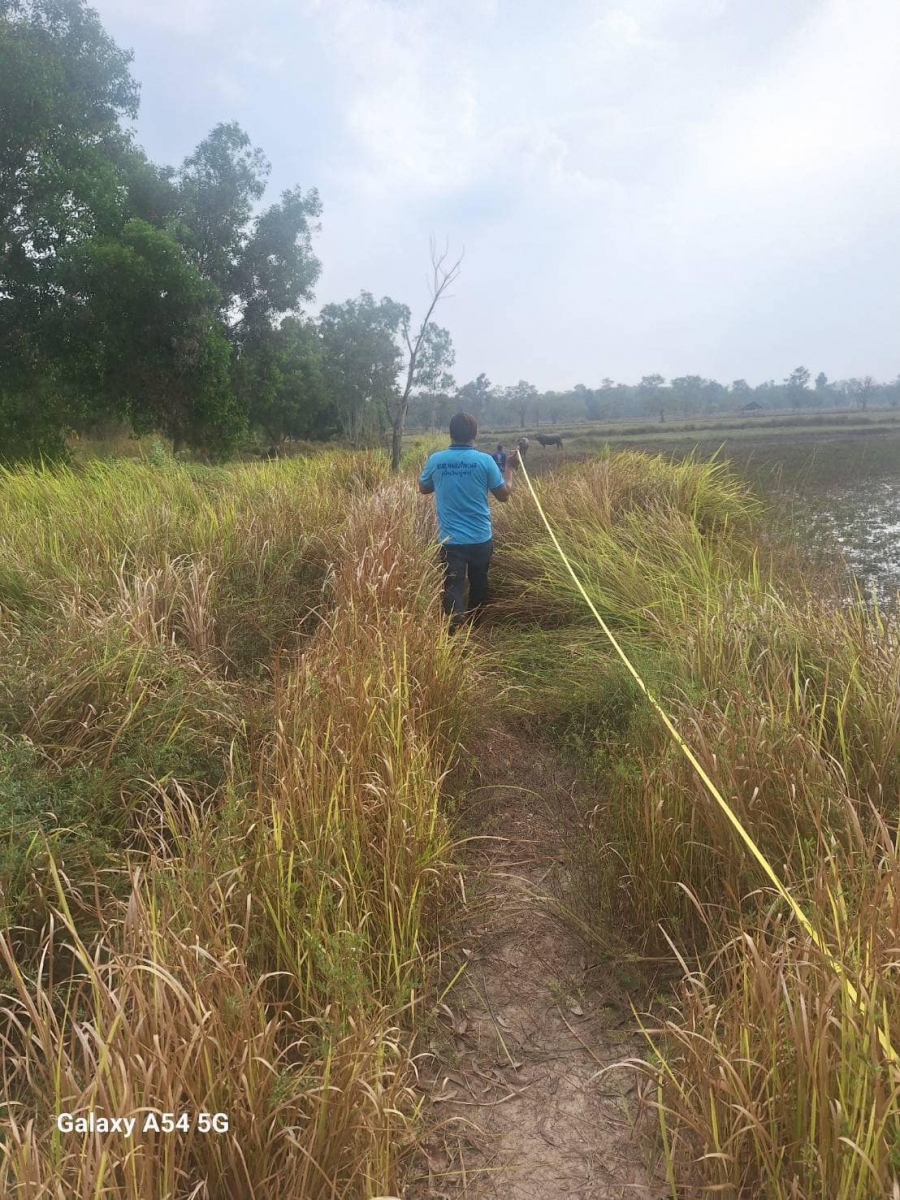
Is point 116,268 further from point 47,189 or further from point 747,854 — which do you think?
point 747,854

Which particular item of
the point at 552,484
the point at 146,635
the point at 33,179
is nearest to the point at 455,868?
the point at 146,635

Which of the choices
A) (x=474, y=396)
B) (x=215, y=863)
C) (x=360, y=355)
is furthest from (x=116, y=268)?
(x=474, y=396)

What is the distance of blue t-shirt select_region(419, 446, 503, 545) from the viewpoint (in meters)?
4.64

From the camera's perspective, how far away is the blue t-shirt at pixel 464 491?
15.2 feet

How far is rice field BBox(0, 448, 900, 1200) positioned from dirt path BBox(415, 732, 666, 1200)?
0.10 m

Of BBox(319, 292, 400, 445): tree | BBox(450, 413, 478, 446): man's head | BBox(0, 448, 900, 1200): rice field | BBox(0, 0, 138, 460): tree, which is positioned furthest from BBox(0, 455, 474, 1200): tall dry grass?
BBox(319, 292, 400, 445): tree

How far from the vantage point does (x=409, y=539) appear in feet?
15.1

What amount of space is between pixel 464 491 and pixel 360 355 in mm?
34085

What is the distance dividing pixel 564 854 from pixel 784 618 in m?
1.59

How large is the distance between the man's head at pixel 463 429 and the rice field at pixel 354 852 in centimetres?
108

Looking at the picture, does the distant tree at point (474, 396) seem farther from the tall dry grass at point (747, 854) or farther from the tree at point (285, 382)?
the tall dry grass at point (747, 854)

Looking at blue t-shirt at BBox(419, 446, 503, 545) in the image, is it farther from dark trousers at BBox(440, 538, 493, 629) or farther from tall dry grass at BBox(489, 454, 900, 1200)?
tall dry grass at BBox(489, 454, 900, 1200)

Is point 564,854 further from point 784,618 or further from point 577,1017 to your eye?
point 784,618

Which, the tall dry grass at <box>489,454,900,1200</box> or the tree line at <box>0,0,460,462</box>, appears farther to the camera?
the tree line at <box>0,0,460,462</box>
